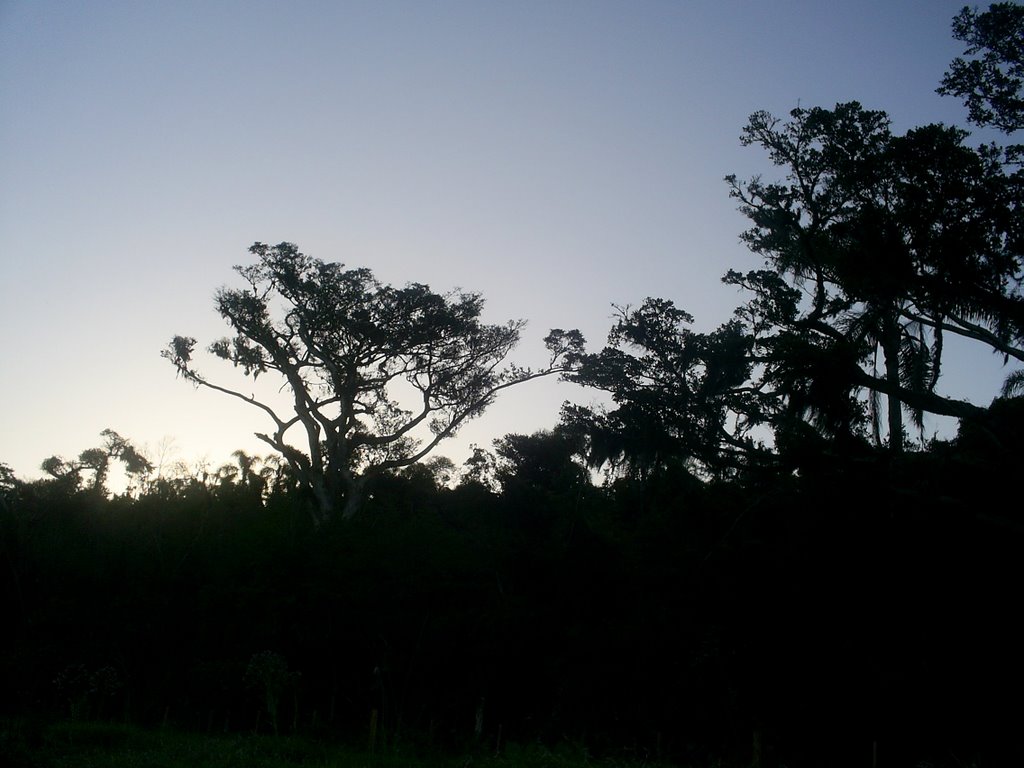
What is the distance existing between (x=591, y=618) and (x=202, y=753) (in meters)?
8.70

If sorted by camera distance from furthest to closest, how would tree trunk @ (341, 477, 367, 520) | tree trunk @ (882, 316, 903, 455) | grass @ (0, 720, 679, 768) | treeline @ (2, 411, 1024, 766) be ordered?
tree trunk @ (341, 477, 367, 520)
tree trunk @ (882, 316, 903, 455)
treeline @ (2, 411, 1024, 766)
grass @ (0, 720, 679, 768)

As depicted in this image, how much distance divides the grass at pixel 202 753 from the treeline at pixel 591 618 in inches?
59.0

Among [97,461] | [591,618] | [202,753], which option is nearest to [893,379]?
[591,618]

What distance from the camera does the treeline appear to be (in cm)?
1527

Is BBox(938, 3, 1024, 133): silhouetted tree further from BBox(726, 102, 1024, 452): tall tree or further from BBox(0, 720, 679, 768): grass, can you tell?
BBox(0, 720, 679, 768): grass

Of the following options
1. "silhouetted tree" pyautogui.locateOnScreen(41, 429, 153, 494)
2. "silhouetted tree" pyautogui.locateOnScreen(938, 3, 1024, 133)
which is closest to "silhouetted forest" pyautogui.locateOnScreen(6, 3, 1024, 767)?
"silhouetted tree" pyautogui.locateOnScreen(938, 3, 1024, 133)

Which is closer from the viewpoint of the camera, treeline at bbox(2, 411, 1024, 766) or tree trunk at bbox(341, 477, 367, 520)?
treeline at bbox(2, 411, 1024, 766)

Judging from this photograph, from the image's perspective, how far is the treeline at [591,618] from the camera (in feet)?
50.1

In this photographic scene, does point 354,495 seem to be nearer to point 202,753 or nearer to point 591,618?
point 591,618

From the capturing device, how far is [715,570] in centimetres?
1770

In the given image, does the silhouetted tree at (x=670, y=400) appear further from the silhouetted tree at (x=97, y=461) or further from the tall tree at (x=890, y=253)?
the silhouetted tree at (x=97, y=461)

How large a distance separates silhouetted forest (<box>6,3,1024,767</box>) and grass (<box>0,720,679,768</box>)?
1407mm

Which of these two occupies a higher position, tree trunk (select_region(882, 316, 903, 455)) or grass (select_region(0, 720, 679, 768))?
tree trunk (select_region(882, 316, 903, 455))

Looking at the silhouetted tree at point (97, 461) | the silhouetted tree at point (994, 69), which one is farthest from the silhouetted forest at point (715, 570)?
the silhouetted tree at point (97, 461)
